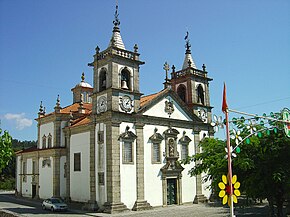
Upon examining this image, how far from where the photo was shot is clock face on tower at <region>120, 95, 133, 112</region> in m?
26.2

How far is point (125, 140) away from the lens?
25.9 meters

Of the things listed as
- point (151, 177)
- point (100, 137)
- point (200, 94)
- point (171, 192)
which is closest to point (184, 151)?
point (171, 192)

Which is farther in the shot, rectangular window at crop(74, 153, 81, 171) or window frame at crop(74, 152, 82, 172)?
rectangular window at crop(74, 153, 81, 171)

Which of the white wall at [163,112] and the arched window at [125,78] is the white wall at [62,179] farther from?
the arched window at [125,78]

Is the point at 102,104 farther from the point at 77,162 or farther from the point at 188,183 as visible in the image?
the point at 188,183

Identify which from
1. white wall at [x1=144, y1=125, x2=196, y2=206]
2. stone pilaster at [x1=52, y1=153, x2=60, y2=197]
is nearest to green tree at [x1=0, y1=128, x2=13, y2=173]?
white wall at [x1=144, y1=125, x2=196, y2=206]

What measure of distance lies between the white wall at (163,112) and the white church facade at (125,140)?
9 cm

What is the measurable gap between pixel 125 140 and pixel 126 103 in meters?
3.02

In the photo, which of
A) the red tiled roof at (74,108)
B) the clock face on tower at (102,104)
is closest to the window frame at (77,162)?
the clock face on tower at (102,104)

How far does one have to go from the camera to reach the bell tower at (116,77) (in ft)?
85.0

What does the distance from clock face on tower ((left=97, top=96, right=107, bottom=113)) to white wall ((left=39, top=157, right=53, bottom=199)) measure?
33.0 feet

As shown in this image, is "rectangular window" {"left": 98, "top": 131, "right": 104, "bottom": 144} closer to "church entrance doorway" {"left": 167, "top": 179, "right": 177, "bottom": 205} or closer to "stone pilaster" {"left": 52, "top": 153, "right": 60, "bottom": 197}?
"church entrance doorway" {"left": 167, "top": 179, "right": 177, "bottom": 205}

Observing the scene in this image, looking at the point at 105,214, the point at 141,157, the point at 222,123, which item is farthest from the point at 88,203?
the point at 222,123

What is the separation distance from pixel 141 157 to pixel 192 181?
7087 mm
